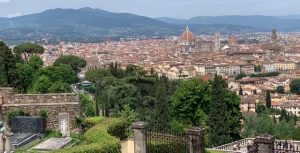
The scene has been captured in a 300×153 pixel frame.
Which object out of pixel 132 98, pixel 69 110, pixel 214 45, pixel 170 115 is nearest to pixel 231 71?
pixel 214 45

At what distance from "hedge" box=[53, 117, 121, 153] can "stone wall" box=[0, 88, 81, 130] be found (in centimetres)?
177

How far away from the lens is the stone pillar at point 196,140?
1046cm

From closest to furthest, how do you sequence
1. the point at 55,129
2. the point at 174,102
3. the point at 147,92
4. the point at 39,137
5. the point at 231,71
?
the point at 39,137, the point at 55,129, the point at 174,102, the point at 147,92, the point at 231,71

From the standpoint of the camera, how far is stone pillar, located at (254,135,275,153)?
971 centimetres

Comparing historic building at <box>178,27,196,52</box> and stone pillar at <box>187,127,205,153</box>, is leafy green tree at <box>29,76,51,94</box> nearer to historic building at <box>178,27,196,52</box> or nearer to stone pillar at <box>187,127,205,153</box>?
stone pillar at <box>187,127,205,153</box>

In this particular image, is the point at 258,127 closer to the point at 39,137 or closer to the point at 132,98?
the point at 132,98

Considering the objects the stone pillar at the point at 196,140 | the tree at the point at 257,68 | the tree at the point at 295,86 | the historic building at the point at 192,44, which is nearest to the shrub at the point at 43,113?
the stone pillar at the point at 196,140

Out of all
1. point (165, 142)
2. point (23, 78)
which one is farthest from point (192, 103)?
point (165, 142)

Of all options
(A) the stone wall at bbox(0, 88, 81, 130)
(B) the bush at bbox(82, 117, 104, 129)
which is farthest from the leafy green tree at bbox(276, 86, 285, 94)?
(B) the bush at bbox(82, 117, 104, 129)

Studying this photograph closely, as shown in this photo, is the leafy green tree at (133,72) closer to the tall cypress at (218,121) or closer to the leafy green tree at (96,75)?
the leafy green tree at (96,75)

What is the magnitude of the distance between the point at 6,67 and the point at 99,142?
18699 mm

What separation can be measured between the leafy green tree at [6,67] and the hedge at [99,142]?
1607cm

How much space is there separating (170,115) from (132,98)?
30.1ft

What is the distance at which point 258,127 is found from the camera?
2930 cm
